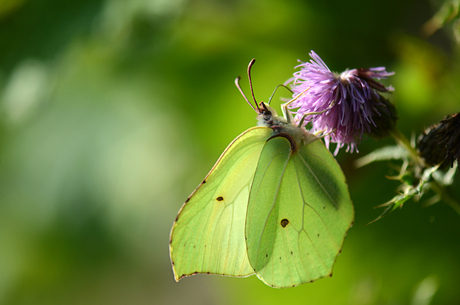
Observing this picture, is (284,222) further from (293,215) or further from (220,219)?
(220,219)

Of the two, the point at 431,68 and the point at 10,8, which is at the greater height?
the point at 10,8

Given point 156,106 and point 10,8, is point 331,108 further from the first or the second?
point 156,106

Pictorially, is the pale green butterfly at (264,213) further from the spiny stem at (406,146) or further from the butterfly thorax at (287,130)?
the spiny stem at (406,146)

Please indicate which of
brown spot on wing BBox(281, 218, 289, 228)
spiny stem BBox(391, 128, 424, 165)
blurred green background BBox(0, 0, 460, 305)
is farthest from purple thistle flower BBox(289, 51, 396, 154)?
blurred green background BBox(0, 0, 460, 305)

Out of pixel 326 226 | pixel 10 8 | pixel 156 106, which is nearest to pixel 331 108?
pixel 326 226

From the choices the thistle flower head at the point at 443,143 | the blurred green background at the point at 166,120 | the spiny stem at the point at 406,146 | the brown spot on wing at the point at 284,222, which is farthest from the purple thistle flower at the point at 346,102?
the blurred green background at the point at 166,120
